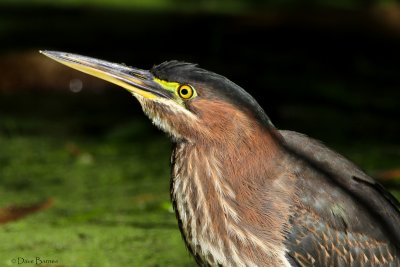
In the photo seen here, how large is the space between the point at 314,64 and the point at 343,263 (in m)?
6.55

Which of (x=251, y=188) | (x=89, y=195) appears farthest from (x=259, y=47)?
(x=251, y=188)

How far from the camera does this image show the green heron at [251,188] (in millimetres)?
4117

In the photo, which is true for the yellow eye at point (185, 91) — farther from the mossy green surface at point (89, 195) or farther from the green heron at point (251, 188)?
the mossy green surface at point (89, 195)

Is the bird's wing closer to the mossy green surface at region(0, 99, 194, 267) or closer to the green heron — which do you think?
the green heron

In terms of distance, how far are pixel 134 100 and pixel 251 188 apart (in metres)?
4.97

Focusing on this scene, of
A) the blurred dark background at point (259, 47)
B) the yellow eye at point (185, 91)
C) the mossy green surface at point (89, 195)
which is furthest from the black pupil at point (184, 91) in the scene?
the blurred dark background at point (259, 47)

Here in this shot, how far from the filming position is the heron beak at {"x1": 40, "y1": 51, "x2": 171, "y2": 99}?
424cm

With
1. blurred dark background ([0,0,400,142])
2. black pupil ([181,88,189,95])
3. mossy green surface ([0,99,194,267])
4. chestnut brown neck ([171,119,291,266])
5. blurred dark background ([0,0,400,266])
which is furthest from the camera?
blurred dark background ([0,0,400,142])

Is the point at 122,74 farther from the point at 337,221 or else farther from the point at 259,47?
the point at 259,47

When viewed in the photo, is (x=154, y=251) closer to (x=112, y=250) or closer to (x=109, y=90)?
(x=112, y=250)

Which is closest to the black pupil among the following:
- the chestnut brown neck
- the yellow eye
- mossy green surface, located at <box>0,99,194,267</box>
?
the yellow eye

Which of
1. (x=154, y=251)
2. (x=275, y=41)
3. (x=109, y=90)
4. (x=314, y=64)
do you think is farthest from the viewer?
(x=275, y=41)

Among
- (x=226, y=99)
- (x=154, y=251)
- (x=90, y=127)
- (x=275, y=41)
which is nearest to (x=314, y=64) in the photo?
(x=275, y=41)

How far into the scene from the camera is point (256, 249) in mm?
4090
